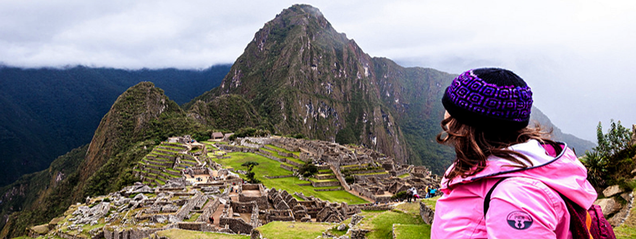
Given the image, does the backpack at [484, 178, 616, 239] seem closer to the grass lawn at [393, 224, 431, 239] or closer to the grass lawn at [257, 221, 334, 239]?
the grass lawn at [393, 224, 431, 239]

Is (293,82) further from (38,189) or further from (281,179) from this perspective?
(281,179)

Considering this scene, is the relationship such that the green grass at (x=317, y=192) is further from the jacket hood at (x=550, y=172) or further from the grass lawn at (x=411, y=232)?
the jacket hood at (x=550, y=172)

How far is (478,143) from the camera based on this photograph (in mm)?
2258

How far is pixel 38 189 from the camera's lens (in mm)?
95562

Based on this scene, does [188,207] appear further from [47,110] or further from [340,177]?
[47,110]

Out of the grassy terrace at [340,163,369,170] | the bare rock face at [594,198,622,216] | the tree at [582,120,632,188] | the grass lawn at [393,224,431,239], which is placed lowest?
the grassy terrace at [340,163,369,170]

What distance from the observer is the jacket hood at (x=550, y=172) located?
6.40 ft

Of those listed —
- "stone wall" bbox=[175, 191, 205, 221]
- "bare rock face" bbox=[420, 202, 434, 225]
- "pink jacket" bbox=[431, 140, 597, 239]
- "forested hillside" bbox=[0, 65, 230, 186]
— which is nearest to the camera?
"pink jacket" bbox=[431, 140, 597, 239]

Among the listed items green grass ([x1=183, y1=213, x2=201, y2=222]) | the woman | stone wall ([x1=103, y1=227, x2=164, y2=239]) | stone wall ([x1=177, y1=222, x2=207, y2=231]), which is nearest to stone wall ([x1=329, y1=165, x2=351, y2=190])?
green grass ([x1=183, y1=213, x2=201, y2=222])

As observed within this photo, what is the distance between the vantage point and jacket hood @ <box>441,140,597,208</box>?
1952 mm

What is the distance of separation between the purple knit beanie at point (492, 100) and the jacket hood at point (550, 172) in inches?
7.6

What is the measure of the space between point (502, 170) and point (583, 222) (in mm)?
666

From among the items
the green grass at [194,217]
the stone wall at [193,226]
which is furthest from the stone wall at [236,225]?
the green grass at [194,217]

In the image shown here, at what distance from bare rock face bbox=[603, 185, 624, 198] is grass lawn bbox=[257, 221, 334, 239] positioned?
9.12 metres
